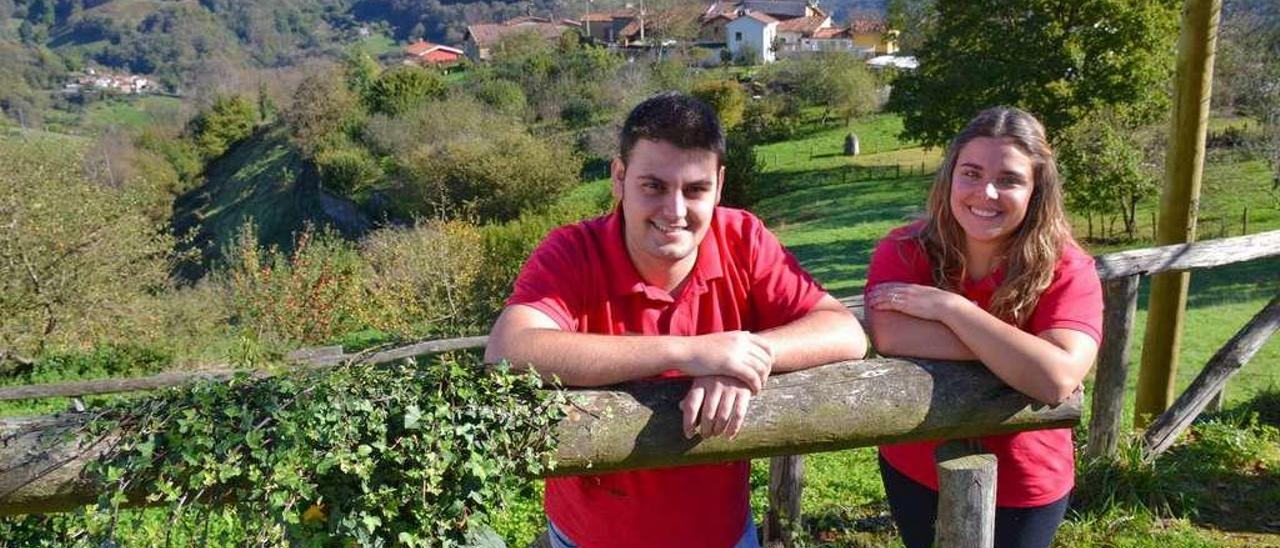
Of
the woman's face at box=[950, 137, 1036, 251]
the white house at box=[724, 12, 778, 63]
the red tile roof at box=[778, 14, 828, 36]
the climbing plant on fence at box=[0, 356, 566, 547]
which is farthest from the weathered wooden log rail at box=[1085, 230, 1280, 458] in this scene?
the red tile roof at box=[778, 14, 828, 36]

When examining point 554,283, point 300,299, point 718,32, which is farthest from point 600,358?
point 718,32

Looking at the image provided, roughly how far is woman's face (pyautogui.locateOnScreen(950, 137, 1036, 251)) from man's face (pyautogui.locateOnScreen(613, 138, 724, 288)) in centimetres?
79

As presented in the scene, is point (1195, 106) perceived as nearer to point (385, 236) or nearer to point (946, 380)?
point (946, 380)

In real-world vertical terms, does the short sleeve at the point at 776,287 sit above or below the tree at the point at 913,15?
below

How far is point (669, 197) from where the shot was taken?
7.28 ft

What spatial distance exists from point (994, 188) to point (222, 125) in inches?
2944

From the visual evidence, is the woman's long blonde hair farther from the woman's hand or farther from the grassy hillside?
the grassy hillside

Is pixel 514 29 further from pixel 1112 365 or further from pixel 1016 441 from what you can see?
pixel 1016 441

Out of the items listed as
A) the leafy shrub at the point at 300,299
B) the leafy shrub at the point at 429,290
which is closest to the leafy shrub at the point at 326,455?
the leafy shrub at the point at 429,290

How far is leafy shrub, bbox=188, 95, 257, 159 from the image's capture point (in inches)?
2628

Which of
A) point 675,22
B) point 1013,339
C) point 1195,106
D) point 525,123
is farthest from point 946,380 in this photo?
point 675,22

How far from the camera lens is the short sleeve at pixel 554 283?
2.21 meters

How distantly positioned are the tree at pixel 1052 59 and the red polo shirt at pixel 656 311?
70.4 feet

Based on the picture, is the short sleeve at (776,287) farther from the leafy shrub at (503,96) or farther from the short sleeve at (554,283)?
the leafy shrub at (503,96)
